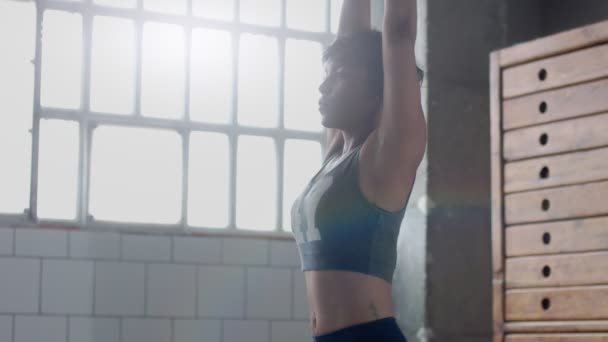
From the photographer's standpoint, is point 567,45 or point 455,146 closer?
point 567,45

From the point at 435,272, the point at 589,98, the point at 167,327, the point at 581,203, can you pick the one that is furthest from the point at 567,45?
the point at 167,327

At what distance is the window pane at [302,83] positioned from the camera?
412 cm

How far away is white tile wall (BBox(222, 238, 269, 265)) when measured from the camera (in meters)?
3.84

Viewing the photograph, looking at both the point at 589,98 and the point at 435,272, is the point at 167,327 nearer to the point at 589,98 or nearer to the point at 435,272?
the point at 435,272

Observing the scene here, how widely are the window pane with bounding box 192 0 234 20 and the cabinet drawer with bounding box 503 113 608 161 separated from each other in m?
1.19

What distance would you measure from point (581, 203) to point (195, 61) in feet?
5.07

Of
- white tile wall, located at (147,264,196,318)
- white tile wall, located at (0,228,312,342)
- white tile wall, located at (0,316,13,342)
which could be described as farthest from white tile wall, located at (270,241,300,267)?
white tile wall, located at (0,316,13,342)

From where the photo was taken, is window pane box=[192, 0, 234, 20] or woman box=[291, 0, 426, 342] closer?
woman box=[291, 0, 426, 342]

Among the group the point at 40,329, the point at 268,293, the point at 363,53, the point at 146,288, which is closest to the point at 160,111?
the point at 146,288

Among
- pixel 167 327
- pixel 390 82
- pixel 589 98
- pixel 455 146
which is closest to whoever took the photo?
pixel 390 82

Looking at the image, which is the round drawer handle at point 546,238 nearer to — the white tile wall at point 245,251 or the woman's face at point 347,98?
the white tile wall at point 245,251

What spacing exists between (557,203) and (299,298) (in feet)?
3.64

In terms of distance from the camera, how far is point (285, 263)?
3.93 meters

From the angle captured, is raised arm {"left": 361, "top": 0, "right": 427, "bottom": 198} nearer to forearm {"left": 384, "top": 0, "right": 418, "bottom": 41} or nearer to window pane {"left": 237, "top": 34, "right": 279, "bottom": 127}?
forearm {"left": 384, "top": 0, "right": 418, "bottom": 41}
